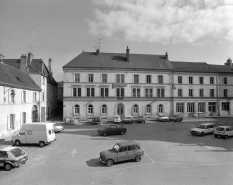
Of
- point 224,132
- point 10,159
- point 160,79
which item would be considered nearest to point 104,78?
point 160,79

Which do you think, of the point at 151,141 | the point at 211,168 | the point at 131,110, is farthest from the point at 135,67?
the point at 211,168

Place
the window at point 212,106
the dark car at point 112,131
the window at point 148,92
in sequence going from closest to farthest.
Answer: the dark car at point 112,131 → the window at point 148,92 → the window at point 212,106

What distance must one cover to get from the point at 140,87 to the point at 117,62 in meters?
7.89

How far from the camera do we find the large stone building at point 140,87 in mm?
38188

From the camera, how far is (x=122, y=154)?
12.8m

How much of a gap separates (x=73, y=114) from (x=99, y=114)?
5.57 m

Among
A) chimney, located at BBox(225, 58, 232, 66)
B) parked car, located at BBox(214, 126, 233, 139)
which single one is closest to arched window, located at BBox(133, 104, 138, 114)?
parked car, located at BBox(214, 126, 233, 139)

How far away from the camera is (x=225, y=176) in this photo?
34.6ft

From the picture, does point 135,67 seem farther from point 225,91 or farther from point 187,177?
point 187,177

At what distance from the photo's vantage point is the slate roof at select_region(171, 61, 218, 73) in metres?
42.8

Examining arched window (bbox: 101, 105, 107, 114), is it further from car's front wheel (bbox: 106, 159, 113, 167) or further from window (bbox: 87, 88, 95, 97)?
car's front wheel (bbox: 106, 159, 113, 167)

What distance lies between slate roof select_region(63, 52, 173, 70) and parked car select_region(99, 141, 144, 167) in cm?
2779

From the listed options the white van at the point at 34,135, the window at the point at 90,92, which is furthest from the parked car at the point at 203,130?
the window at the point at 90,92

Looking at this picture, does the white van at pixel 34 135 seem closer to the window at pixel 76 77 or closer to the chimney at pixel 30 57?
the window at pixel 76 77
